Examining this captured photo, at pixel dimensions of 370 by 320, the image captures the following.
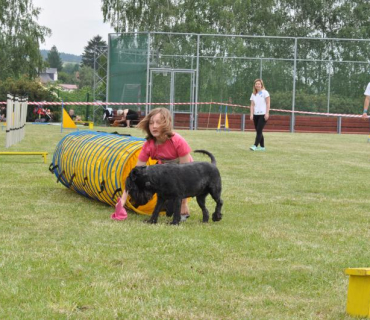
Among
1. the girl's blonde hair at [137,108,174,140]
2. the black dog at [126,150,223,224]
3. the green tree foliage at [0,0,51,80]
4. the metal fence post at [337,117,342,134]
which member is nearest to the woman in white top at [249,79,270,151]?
the girl's blonde hair at [137,108,174,140]

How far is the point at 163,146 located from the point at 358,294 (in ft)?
11.5

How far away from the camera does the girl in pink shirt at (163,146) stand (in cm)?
664

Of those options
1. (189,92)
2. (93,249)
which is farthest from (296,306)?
(189,92)

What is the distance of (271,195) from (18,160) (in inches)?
217

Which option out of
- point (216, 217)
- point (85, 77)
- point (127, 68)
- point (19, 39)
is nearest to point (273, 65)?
point (127, 68)

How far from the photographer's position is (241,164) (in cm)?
1272

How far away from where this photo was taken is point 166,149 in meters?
6.77

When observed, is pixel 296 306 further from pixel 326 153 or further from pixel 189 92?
pixel 189 92

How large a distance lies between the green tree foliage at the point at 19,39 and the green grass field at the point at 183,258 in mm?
37858

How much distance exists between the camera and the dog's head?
239 inches

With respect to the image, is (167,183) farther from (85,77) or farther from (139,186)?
(85,77)

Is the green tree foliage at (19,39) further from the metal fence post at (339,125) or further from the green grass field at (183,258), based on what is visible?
the green grass field at (183,258)

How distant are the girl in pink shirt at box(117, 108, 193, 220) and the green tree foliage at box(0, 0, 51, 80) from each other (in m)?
39.6

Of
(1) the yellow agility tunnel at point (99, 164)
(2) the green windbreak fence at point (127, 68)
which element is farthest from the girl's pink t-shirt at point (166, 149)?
(2) the green windbreak fence at point (127, 68)
